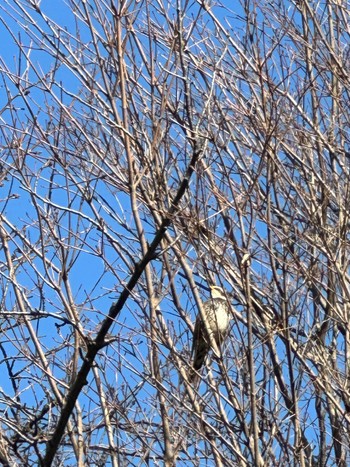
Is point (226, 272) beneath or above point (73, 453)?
above

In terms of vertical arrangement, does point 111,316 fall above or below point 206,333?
below

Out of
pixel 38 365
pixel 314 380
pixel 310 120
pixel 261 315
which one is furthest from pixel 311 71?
pixel 38 365

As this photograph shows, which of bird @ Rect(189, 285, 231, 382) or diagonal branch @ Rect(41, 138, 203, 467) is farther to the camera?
bird @ Rect(189, 285, 231, 382)

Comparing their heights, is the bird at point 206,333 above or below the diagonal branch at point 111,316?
above

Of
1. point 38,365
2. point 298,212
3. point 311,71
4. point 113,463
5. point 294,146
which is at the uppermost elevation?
point 311,71

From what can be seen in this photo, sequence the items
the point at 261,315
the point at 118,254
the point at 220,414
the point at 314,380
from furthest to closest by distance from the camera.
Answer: the point at 261,315 → the point at 118,254 → the point at 314,380 → the point at 220,414

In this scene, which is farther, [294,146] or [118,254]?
[294,146]

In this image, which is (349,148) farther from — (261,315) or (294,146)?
(261,315)

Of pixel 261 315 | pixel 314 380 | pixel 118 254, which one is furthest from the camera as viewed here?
pixel 261 315

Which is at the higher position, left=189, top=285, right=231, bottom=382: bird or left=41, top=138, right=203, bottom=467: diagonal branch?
left=189, top=285, right=231, bottom=382: bird

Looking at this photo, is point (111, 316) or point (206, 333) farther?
point (206, 333)

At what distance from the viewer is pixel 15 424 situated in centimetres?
630

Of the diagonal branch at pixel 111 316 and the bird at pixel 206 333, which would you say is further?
the bird at pixel 206 333

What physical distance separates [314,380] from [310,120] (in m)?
2.06
